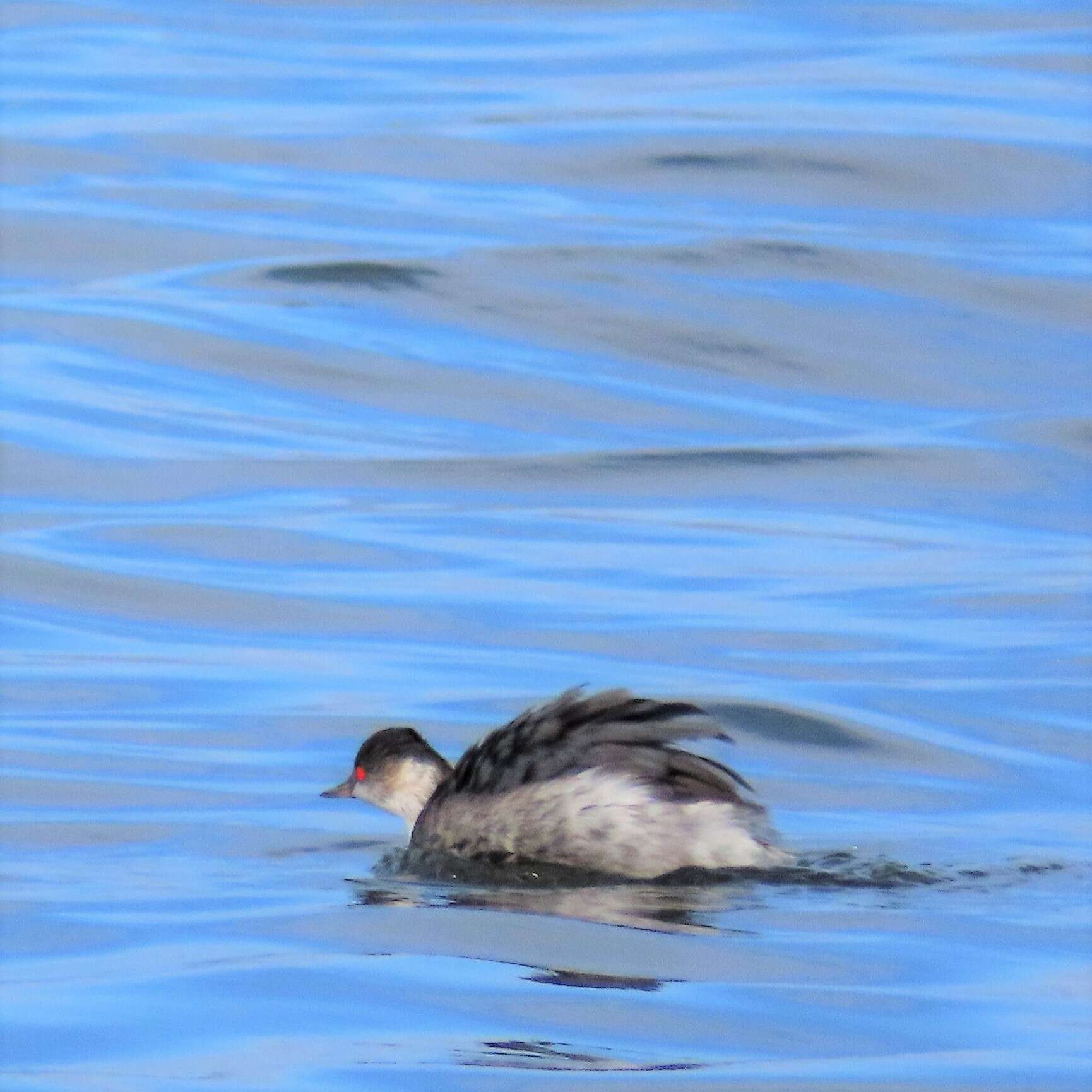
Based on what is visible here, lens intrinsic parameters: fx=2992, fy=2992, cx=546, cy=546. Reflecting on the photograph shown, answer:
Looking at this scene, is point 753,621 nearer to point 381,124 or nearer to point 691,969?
point 691,969

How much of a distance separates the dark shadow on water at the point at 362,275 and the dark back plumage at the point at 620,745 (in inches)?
417

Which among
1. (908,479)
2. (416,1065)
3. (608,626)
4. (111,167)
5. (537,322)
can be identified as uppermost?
(111,167)

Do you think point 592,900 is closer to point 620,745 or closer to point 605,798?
point 605,798

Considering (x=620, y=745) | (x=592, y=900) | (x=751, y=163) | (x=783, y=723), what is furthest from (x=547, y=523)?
(x=751, y=163)

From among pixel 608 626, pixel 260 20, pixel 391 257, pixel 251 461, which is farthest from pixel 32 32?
pixel 608 626

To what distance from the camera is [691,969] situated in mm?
6547

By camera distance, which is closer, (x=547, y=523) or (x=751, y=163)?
(x=547, y=523)

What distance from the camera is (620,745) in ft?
25.2

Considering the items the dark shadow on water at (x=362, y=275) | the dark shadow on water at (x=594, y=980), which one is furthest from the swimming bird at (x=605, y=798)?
the dark shadow on water at (x=362, y=275)

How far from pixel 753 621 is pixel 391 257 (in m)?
7.89

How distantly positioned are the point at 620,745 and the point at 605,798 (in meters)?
0.14

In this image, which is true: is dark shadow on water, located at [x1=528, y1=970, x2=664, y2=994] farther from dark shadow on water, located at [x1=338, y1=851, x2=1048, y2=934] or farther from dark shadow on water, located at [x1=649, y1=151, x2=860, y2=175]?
dark shadow on water, located at [x1=649, y1=151, x2=860, y2=175]

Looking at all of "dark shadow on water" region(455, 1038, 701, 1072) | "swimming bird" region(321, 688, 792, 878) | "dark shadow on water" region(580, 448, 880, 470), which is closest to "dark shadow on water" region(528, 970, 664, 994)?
"dark shadow on water" region(455, 1038, 701, 1072)

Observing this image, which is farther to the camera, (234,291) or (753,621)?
(234,291)
